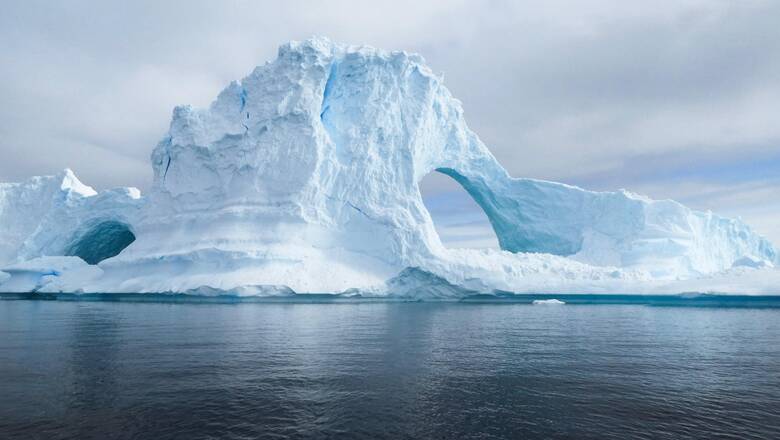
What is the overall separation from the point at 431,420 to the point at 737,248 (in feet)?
120

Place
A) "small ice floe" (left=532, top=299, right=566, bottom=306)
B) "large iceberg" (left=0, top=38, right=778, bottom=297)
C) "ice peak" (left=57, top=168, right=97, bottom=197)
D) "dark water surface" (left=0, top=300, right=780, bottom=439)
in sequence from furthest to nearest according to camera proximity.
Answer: "ice peak" (left=57, top=168, right=97, bottom=197)
"small ice floe" (left=532, top=299, right=566, bottom=306)
"large iceberg" (left=0, top=38, right=778, bottom=297)
"dark water surface" (left=0, top=300, right=780, bottom=439)

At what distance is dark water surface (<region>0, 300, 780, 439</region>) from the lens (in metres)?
5.17

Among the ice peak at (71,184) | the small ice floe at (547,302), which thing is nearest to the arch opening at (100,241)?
the ice peak at (71,184)

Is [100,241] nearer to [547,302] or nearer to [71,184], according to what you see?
[71,184]

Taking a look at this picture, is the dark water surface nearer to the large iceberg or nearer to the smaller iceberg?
the large iceberg

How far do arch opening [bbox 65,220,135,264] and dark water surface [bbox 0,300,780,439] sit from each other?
20.7 meters

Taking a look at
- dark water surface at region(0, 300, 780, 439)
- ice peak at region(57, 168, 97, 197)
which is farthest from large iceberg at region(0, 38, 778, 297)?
dark water surface at region(0, 300, 780, 439)

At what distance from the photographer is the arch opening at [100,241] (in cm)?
3083

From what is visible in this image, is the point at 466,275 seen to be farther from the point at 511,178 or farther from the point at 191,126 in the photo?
the point at 191,126

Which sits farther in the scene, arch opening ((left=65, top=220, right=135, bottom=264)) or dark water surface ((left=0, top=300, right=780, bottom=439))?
arch opening ((left=65, top=220, right=135, bottom=264))

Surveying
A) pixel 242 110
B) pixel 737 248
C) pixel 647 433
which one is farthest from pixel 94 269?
pixel 737 248

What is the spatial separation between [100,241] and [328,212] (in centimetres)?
1992

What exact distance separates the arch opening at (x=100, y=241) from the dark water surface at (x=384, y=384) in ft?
68.0

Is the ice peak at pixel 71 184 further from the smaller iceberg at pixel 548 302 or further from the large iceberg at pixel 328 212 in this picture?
the smaller iceberg at pixel 548 302
